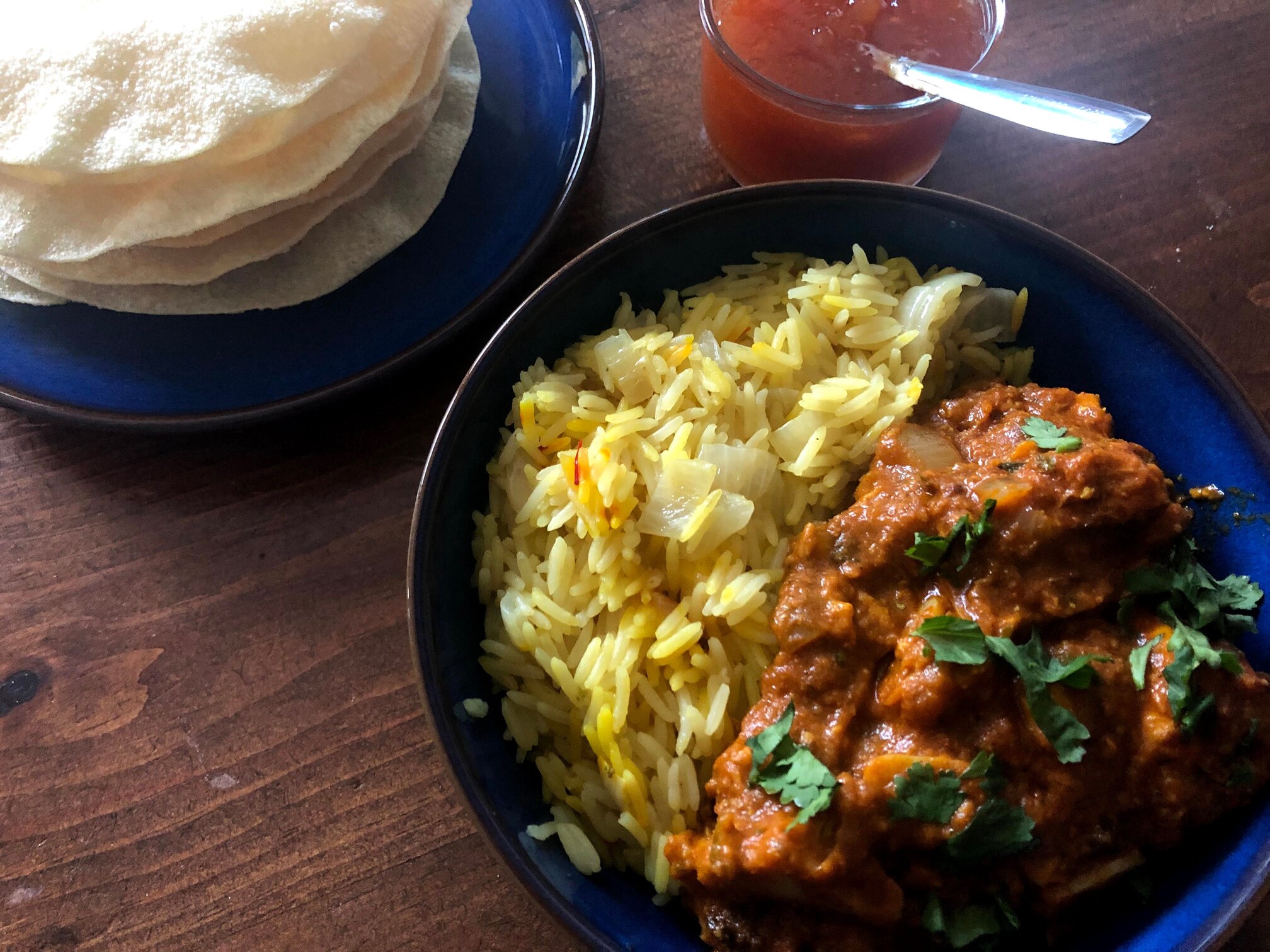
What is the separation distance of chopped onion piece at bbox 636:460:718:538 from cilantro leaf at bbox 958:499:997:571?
0.42m

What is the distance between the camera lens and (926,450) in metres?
1.61

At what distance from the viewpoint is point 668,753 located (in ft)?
5.01

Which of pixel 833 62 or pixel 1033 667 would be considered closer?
pixel 1033 667

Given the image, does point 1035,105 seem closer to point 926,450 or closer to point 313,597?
point 926,450

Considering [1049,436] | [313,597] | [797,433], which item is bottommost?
[313,597]

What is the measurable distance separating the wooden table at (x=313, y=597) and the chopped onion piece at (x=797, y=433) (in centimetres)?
78

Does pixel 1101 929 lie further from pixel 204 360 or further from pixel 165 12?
pixel 165 12

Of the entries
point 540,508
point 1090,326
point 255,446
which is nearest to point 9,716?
point 255,446

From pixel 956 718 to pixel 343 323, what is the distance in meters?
1.44

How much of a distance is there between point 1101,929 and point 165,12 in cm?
239

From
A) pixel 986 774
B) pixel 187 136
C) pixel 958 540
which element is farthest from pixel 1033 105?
pixel 187 136

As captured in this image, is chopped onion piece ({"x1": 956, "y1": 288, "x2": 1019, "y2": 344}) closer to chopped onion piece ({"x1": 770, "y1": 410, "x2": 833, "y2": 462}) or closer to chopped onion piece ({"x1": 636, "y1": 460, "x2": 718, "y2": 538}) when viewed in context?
chopped onion piece ({"x1": 770, "y1": 410, "x2": 833, "y2": 462})

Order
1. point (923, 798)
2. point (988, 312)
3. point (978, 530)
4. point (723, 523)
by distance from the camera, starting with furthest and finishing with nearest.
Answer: point (988, 312), point (723, 523), point (978, 530), point (923, 798)

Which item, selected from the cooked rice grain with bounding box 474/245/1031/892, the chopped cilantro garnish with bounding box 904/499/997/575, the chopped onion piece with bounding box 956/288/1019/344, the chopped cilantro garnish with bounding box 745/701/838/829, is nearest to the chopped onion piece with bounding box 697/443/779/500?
the cooked rice grain with bounding box 474/245/1031/892
